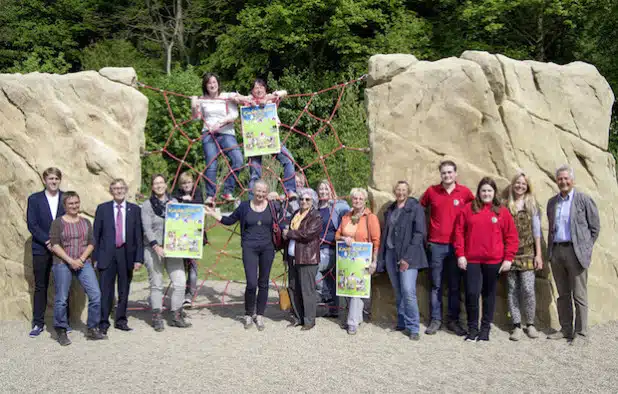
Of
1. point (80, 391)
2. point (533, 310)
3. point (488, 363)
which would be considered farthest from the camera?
point (533, 310)

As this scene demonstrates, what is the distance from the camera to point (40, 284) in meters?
6.80

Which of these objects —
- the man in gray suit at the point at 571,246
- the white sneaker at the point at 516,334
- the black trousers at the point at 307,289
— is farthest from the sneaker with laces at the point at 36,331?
the man in gray suit at the point at 571,246

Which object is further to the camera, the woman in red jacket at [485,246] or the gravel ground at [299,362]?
the woman in red jacket at [485,246]

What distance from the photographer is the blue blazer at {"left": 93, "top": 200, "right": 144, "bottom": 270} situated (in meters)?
6.62

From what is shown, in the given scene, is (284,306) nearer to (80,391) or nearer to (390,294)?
(390,294)

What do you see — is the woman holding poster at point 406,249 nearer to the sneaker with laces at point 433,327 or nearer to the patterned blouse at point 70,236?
the sneaker with laces at point 433,327

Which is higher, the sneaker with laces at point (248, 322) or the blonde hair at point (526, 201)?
the blonde hair at point (526, 201)

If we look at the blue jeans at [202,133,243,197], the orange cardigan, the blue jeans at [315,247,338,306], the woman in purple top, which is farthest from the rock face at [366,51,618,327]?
the woman in purple top

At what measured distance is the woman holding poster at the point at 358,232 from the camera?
6.83m

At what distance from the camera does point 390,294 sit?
7.21m

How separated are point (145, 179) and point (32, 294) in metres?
12.9

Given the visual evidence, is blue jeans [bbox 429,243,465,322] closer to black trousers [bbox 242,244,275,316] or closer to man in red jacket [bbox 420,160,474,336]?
man in red jacket [bbox 420,160,474,336]

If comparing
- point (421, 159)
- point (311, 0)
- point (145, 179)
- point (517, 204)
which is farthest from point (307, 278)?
point (311, 0)

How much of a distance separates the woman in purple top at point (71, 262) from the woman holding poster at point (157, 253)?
1.89 feet
